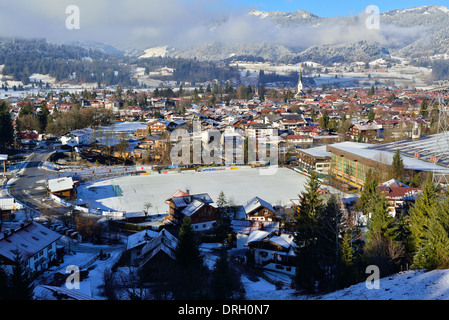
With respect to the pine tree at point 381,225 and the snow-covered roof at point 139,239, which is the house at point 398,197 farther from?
the snow-covered roof at point 139,239

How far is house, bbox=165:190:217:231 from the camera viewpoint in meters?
5.06

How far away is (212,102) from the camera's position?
69.1 ft

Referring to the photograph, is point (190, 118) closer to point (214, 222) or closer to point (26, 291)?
point (214, 222)

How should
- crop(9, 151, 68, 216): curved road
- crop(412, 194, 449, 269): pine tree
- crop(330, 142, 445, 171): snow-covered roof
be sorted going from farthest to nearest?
crop(330, 142, 445, 171): snow-covered roof
crop(9, 151, 68, 216): curved road
crop(412, 194, 449, 269): pine tree

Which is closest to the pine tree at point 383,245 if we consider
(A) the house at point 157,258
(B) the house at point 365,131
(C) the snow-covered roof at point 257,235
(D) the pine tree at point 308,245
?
(D) the pine tree at point 308,245

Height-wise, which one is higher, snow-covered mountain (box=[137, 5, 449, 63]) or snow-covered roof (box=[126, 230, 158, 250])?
snow-covered mountain (box=[137, 5, 449, 63])

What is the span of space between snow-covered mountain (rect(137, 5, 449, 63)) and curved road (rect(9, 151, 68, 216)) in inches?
1862

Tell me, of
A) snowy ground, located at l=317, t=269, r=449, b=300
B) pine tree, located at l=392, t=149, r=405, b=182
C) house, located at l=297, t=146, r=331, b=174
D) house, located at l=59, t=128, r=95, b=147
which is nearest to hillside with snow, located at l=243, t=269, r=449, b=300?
snowy ground, located at l=317, t=269, r=449, b=300

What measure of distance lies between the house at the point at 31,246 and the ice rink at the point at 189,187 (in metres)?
1.89

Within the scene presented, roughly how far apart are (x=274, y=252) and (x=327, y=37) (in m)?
70.7

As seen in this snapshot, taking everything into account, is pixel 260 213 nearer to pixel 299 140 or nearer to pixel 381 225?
pixel 381 225

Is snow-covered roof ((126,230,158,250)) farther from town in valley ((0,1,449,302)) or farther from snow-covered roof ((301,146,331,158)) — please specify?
snow-covered roof ((301,146,331,158))

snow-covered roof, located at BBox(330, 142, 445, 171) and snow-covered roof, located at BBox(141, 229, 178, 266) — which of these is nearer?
snow-covered roof, located at BBox(141, 229, 178, 266)

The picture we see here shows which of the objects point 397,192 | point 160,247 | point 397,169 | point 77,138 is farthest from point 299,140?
point 160,247
